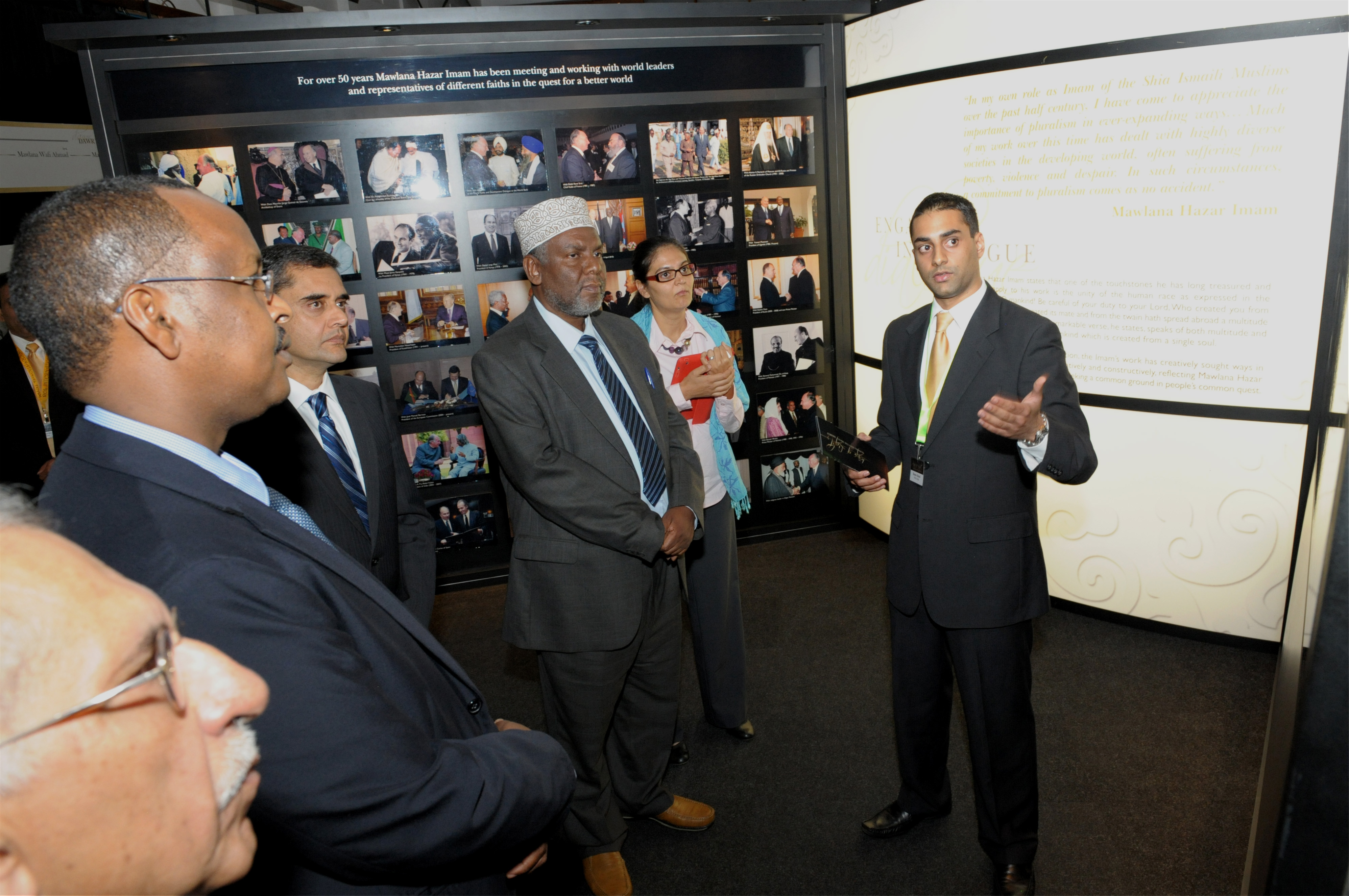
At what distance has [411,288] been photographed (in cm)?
421

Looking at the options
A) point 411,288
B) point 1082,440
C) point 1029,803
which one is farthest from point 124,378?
point 411,288

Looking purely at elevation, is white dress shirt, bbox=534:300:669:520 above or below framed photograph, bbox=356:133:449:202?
below

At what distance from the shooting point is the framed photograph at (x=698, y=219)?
437 cm

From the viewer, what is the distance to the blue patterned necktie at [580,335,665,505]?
2453 millimetres

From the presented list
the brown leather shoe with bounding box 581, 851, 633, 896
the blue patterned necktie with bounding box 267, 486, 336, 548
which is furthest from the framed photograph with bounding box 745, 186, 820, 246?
the blue patterned necktie with bounding box 267, 486, 336, 548

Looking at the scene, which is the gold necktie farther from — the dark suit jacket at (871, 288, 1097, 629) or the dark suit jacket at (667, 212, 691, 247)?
the dark suit jacket at (667, 212, 691, 247)

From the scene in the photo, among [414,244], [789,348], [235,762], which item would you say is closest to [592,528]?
[235,762]

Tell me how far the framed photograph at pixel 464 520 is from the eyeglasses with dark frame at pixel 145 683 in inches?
154

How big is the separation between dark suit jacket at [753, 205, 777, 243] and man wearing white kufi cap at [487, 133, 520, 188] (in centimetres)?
134

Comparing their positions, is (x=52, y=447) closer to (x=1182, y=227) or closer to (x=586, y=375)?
(x=586, y=375)

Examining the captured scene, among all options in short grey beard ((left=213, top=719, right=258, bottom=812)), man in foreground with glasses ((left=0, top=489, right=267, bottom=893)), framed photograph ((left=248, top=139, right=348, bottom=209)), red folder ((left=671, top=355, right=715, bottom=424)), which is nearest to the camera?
man in foreground with glasses ((left=0, top=489, right=267, bottom=893))

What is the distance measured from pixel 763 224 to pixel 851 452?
8.37ft

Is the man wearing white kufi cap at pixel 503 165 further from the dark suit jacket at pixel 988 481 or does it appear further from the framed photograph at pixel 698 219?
the dark suit jacket at pixel 988 481

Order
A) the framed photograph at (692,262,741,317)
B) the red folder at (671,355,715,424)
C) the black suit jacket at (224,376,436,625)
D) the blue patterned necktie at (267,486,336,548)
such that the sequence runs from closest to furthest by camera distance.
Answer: the blue patterned necktie at (267,486,336,548) < the black suit jacket at (224,376,436,625) < the red folder at (671,355,715,424) < the framed photograph at (692,262,741,317)
